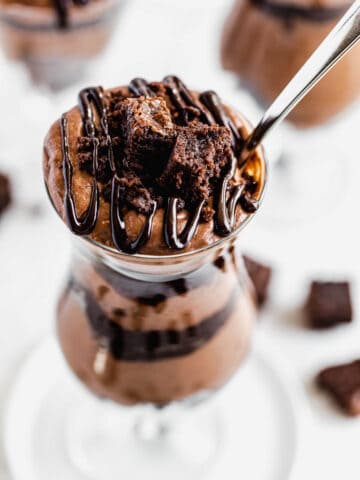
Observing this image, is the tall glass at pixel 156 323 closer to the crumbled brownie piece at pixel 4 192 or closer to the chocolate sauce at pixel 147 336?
the chocolate sauce at pixel 147 336

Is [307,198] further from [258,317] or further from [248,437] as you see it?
[248,437]

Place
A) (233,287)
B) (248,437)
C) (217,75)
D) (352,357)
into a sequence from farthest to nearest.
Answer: (217,75) < (352,357) < (248,437) < (233,287)

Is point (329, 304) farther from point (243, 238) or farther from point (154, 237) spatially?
point (154, 237)

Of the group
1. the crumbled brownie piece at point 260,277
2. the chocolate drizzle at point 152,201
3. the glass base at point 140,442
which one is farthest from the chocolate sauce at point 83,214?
the crumbled brownie piece at point 260,277

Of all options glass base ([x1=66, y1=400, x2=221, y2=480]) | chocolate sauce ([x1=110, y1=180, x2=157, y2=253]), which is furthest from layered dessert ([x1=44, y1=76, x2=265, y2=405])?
glass base ([x1=66, y1=400, x2=221, y2=480])

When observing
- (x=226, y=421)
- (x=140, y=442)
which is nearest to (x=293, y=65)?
(x=226, y=421)

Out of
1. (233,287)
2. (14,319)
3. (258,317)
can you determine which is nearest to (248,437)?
(258,317)
